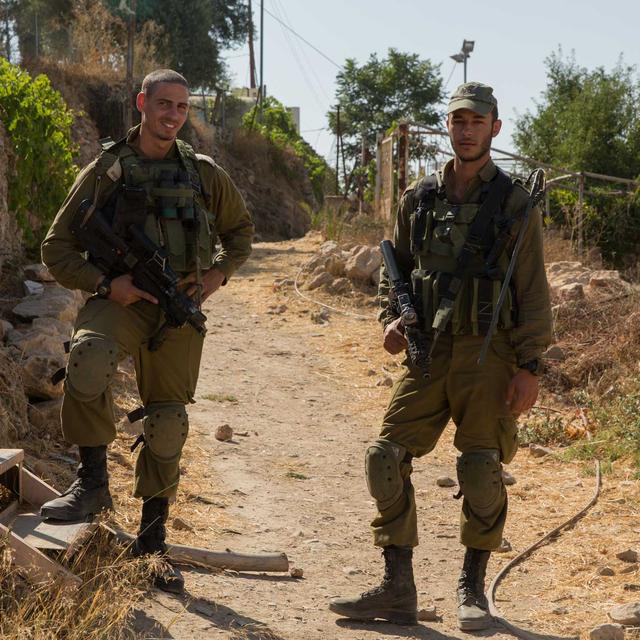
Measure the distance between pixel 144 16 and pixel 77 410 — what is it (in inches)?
1091

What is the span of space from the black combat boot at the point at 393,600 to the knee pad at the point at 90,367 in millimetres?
1320

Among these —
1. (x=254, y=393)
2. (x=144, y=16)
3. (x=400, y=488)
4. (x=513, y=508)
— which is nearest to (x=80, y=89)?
(x=144, y=16)

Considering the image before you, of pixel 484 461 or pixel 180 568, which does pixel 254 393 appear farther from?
pixel 484 461

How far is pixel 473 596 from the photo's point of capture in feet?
13.6

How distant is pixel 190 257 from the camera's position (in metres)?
4.18

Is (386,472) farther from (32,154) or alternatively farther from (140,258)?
(32,154)

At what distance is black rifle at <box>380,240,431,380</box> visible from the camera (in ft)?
13.1

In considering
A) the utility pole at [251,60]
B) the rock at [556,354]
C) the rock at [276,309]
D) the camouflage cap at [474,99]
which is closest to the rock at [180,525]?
the camouflage cap at [474,99]

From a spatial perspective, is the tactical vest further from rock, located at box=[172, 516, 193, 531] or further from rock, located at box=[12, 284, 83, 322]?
rock, located at box=[12, 284, 83, 322]

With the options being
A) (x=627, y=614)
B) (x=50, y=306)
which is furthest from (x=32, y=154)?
(x=627, y=614)

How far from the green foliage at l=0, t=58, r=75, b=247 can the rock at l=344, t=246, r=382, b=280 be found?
4.44 metres

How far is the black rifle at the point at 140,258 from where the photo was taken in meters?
4.01

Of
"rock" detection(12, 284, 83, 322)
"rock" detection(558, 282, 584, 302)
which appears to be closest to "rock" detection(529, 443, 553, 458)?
"rock" detection(558, 282, 584, 302)

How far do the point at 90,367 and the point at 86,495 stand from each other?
0.56 m
